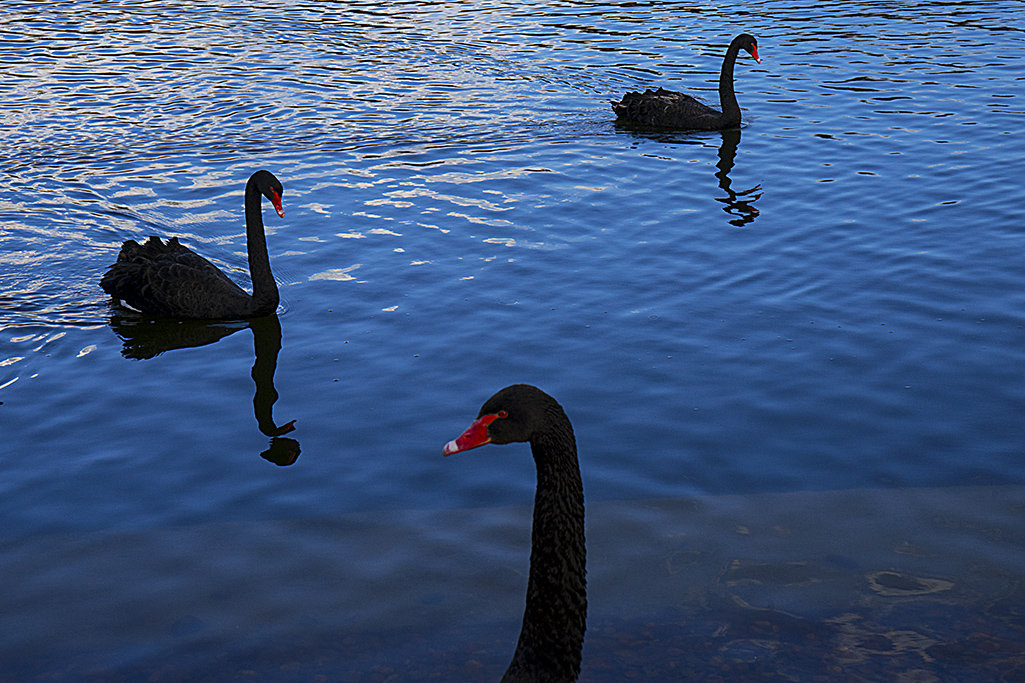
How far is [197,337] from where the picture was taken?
32.2 ft

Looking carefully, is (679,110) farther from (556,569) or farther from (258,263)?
(556,569)

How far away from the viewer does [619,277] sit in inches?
412

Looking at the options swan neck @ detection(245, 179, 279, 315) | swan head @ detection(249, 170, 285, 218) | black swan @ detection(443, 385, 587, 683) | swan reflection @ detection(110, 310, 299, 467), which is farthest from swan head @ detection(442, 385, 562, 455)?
swan head @ detection(249, 170, 285, 218)

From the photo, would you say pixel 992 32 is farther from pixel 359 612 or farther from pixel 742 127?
pixel 359 612

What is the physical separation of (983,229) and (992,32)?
12153mm

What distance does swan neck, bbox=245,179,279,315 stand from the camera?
9875 millimetres

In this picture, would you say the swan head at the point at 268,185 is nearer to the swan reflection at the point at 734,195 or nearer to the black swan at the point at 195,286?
the black swan at the point at 195,286

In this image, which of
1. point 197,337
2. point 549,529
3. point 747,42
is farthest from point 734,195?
point 549,529

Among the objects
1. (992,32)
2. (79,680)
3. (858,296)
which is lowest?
(79,680)

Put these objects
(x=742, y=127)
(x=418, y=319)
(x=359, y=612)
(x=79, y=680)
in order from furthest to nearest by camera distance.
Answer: (x=742, y=127) < (x=418, y=319) < (x=359, y=612) < (x=79, y=680)

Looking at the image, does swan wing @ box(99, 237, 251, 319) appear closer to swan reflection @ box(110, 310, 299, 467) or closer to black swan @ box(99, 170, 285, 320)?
black swan @ box(99, 170, 285, 320)

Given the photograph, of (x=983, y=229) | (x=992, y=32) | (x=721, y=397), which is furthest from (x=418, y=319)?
(x=992, y=32)

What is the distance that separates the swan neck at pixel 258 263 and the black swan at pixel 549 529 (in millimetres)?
5857

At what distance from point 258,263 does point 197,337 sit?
0.83 meters
